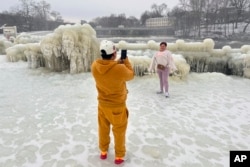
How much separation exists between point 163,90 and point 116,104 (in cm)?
387

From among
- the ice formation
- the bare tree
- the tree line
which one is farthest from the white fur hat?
the bare tree

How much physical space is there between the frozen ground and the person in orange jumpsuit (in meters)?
0.51

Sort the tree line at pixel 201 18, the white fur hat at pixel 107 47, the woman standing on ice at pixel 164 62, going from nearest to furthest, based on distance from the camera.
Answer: the white fur hat at pixel 107 47
the woman standing on ice at pixel 164 62
the tree line at pixel 201 18

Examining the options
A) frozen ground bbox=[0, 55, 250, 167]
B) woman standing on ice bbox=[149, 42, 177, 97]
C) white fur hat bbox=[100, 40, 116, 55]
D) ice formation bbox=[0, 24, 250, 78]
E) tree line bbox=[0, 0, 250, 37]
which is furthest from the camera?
tree line bbox=[0, 0, 250, 37]

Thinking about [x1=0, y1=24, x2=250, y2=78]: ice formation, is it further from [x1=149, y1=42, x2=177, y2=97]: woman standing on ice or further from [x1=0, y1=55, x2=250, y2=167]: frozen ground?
[x1=149, y1=42, x2=177, y2=97]: woman standing on ice

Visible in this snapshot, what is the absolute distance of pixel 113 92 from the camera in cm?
285

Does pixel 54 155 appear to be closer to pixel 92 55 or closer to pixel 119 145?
pixel 119 145

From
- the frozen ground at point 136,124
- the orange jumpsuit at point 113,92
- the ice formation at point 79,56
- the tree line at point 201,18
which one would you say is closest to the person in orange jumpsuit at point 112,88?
the orange jumpsuit at point 113,92

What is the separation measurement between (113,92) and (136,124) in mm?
1717

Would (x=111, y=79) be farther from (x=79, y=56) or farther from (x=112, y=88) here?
(x=79, y=56)

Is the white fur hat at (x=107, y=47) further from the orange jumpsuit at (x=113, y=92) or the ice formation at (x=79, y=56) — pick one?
the ice formation at (x=79, y=56)

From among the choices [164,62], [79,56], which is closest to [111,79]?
[164,62]

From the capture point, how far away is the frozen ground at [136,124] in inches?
131

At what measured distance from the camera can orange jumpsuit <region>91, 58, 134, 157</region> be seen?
2.76 metres
